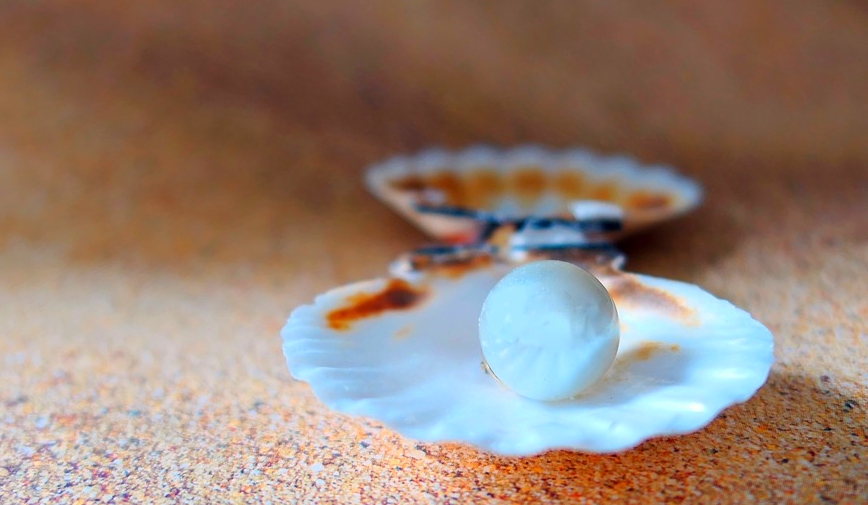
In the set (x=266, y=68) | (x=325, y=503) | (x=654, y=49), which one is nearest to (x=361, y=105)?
(x=266, y=68)

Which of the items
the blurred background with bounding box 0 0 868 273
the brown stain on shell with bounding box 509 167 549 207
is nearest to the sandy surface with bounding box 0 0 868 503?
the blurred background with bounding box 0 0 868 273

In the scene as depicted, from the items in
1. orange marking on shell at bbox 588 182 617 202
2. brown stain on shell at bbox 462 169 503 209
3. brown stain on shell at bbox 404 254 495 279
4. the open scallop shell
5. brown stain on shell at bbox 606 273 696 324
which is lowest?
the open scallop shell

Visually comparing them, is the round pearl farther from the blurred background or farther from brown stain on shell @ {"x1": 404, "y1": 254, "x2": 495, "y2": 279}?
the blurred background

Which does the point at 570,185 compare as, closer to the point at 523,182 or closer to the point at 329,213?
the point at 523,182

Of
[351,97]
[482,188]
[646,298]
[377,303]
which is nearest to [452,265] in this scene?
[377,303]

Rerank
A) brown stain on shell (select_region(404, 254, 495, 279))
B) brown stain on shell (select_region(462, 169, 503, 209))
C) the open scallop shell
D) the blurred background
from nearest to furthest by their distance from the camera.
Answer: the open scallop shell, brown stain on shell (select_region(404, 254, 495, 279)), brown stain on shell (select_region(462, 169, 503, 209)), the blurred background

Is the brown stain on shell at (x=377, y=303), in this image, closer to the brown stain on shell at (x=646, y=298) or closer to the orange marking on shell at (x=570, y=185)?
the brown stain on shell at (x=646, y=298)
